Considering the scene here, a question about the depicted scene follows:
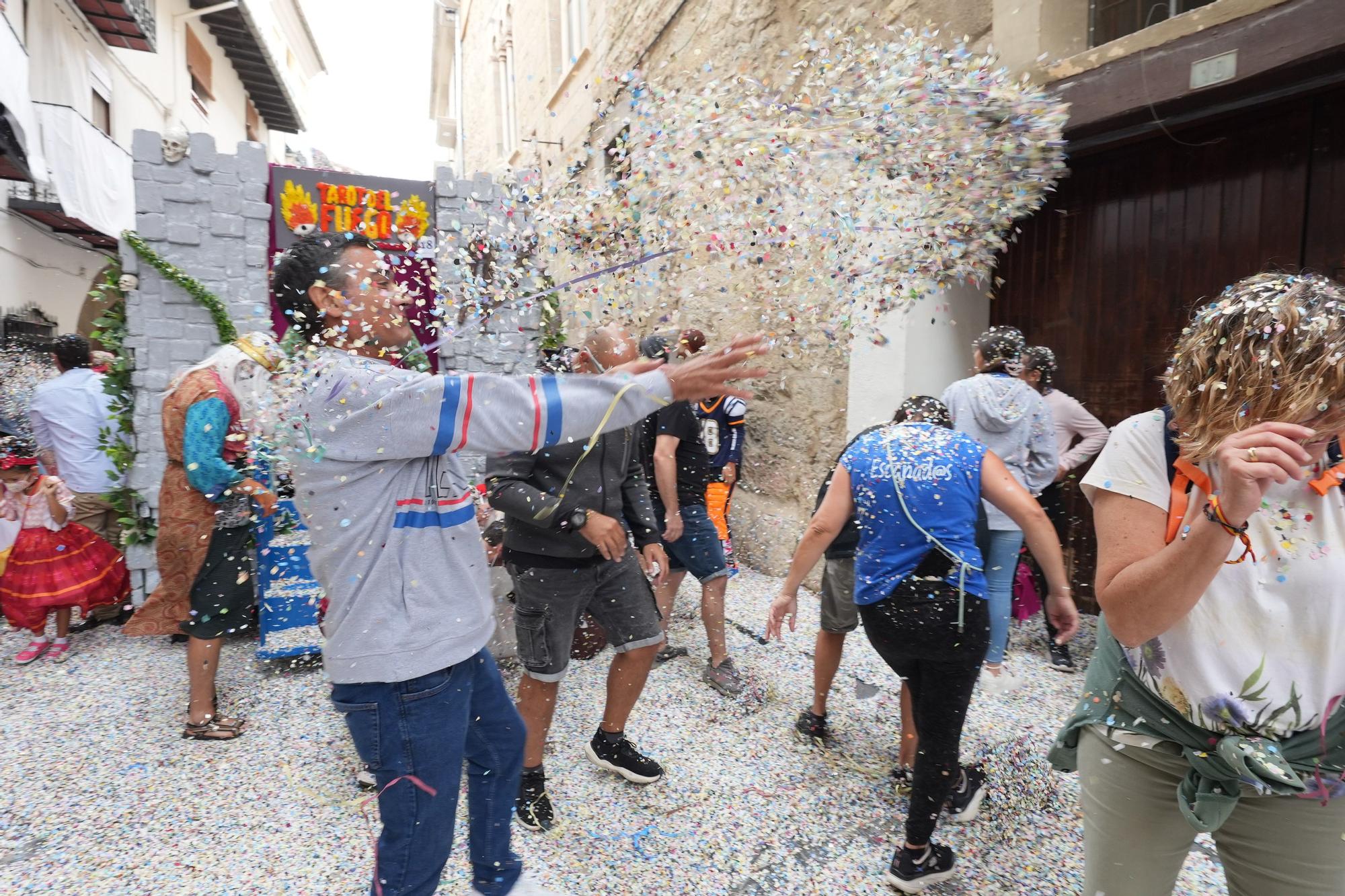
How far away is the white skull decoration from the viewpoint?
13.9 ft

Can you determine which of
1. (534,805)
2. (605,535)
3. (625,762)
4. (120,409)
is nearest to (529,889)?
(534,805)

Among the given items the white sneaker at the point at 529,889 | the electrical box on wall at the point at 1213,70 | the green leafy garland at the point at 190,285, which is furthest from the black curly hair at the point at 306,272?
the electrical box on wall at the point at 1213,70

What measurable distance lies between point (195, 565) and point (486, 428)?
2.73 metres

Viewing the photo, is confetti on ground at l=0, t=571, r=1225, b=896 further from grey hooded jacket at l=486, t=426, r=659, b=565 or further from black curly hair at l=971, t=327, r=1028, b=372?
black curly hair at l=971, t=327, r=1028, b=372

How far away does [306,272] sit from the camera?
5.51 ft

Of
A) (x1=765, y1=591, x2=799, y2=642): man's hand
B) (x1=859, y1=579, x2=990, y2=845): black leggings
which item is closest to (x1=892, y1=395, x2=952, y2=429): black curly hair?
(x1=859, y1=579, x2=990, y2=845): black leggings

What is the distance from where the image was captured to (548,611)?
2535 millimetres

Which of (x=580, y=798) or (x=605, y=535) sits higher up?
(x=605, y=535)

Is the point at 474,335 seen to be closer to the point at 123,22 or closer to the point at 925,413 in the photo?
the point at 925,413

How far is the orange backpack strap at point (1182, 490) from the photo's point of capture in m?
1.31

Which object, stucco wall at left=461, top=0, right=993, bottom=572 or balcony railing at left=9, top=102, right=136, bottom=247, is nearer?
stucco wall at left=461, top=0, right=993, bottom=572

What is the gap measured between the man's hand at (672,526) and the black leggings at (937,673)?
155 cm

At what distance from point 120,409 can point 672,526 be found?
12.5 ft

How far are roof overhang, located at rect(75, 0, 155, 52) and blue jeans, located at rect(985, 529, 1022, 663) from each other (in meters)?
11.8
